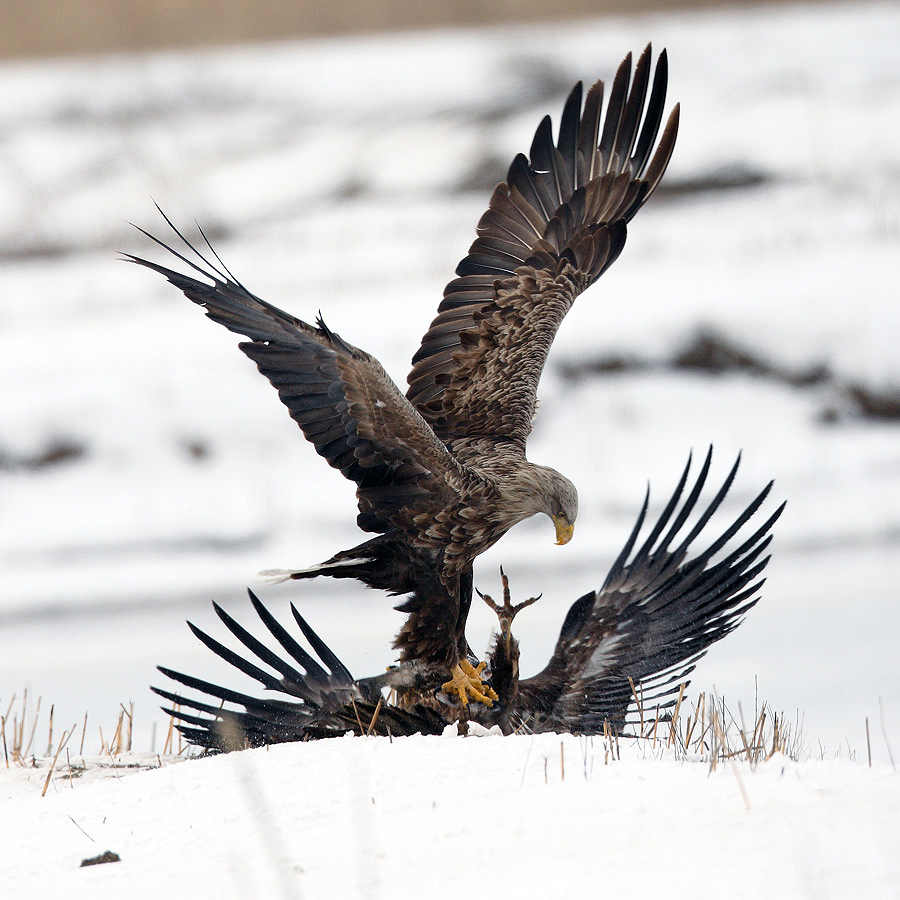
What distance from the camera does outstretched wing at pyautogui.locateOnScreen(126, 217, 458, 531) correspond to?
4.02 m

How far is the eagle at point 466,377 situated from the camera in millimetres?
4070

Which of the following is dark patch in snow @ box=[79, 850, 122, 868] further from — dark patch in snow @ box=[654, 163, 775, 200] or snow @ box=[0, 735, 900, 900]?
dark patch in snow @ box=[654, 163, 775, 200]

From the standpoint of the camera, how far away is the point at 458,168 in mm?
15312

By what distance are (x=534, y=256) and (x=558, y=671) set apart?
1713 mm

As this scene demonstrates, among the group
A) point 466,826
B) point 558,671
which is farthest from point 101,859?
point 558,671

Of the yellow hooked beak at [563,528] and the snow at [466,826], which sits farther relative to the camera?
the yellow hooked beak at [563,528]

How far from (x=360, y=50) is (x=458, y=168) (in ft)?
16.2

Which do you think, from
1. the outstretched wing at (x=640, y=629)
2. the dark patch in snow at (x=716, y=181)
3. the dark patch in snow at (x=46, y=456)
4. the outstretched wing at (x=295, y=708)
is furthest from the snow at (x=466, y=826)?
the dark patch in snow at (x=716, y=181)

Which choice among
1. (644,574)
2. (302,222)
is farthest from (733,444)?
(302,222)

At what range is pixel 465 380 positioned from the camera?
5035 mm

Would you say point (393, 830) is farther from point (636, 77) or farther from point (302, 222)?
point (302, 222)

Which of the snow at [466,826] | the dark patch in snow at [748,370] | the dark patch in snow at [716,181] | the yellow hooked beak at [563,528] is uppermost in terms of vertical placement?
the dark patch in snow at [716,181]

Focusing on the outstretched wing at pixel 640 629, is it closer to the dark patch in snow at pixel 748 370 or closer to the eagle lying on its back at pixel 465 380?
the eagle lying on its back at pixel 465 380

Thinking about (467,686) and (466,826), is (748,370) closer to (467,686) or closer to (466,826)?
(467,686)
